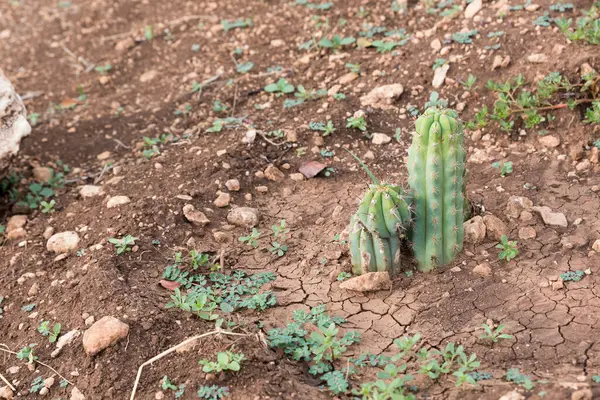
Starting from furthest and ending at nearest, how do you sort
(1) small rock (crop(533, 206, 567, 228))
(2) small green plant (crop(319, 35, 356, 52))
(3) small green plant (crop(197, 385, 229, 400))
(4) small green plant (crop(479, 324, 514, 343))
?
(2) small green plant (crop(319, 35, 356, 52))
(1) small rock (crop(533, 206, 567, 228))
(4) small green plant (crop(479, 324, 514, 343))
(3) small green plant (crop(197, 385, 229, 400))

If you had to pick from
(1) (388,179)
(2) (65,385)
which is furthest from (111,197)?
(1) (388,179)

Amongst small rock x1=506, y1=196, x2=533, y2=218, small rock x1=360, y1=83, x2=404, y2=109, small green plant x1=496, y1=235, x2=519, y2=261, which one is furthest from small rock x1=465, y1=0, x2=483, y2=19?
small green plant x1=496, y1=235, x2=519, y2=261

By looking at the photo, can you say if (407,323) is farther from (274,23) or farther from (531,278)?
(274,23)

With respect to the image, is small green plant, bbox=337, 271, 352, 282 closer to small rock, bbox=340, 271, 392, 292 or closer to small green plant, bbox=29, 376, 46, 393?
small rock, bbox=340, 271, 392, 292

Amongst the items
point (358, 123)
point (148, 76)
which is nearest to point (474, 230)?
point (358, 123)

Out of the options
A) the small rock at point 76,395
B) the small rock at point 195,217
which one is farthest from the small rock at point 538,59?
the small rock at point 76,395

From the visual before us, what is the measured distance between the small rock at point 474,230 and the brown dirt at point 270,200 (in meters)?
0.04

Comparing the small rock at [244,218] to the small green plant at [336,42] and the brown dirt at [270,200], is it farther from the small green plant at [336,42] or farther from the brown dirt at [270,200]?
the small green plant at [336,42]

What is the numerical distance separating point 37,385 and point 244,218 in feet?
4.87

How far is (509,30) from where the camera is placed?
4.86 metres

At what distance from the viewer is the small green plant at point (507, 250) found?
3.63 m

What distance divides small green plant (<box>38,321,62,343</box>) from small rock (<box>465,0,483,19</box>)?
3.54 metres

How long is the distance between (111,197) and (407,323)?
2.06 meters

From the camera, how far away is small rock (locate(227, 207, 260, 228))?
4.20 meters
